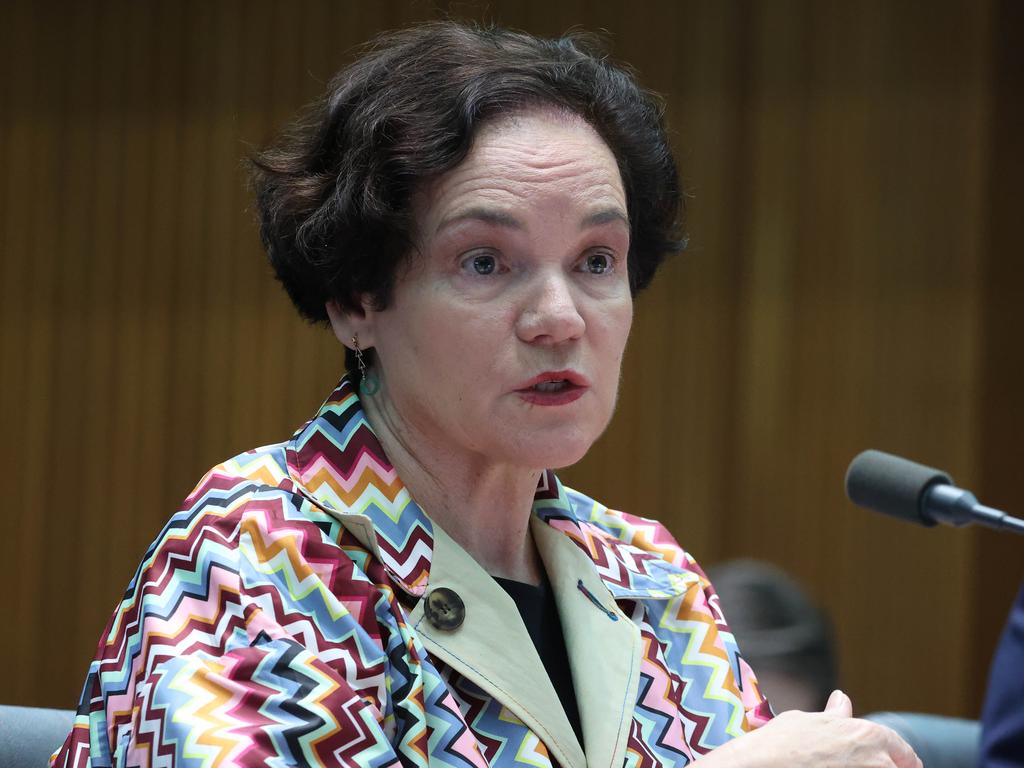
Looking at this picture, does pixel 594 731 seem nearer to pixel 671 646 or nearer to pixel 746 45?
pixel 671 646

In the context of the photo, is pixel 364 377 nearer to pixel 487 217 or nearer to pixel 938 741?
pixel 487 217

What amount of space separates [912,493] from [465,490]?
2.19ft

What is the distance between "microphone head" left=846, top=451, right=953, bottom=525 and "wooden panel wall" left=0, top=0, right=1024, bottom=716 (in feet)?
8.40

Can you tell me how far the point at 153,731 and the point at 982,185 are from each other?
3818 millimetres

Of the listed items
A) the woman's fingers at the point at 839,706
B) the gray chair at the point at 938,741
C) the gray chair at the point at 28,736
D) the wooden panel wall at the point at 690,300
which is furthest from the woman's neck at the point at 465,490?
the wooden panel wall at the point at 690,300

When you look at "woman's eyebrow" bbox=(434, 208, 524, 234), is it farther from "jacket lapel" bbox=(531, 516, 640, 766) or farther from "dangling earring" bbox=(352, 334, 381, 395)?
"jacket lapel" bbox=(531, 516, 640, 766)

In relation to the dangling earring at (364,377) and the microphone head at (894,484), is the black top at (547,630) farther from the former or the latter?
the microphone head at (894,484)

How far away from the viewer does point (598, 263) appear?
6.34ft

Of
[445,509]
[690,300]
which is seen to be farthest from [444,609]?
[690,300]

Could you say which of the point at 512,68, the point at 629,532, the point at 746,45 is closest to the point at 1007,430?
the point at 746,45

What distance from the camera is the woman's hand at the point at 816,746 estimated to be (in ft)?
5.31

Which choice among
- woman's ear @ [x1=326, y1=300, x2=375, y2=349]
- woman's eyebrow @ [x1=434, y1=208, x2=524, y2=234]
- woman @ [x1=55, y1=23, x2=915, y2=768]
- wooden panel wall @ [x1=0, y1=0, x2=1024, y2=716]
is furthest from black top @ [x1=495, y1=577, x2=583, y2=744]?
wooden panel wall @ [x1=0, y1=0, x2=1024, y2=716]

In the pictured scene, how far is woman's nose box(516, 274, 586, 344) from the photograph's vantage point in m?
1.80

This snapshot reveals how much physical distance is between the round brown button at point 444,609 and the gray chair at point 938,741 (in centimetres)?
164
